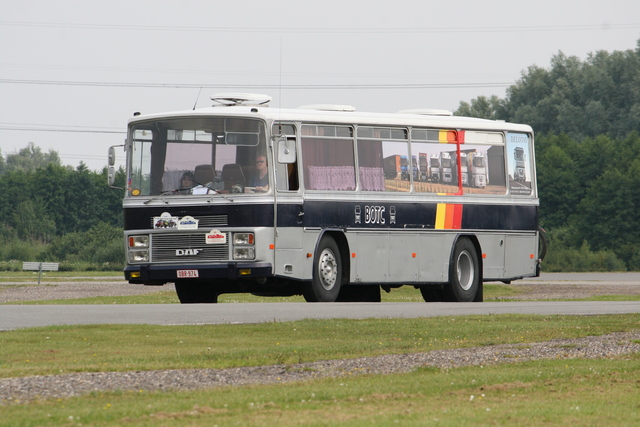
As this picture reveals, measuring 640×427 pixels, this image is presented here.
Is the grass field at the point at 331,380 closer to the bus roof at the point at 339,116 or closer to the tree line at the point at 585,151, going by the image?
the bus roof at the point at 339,116

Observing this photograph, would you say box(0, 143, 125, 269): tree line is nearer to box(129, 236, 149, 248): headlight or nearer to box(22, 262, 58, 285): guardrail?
box(22, 262, 58, 285): guardrail

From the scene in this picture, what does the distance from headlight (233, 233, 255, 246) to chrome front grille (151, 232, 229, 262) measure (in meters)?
0.15

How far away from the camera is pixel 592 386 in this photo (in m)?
10.9

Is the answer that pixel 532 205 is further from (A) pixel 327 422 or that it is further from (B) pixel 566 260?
(B) pixel 566 260

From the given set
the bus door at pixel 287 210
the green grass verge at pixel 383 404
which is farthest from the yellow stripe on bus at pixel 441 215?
the green grass verge at pixel 383 404

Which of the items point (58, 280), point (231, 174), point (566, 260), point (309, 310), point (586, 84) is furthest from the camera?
point (586, 84)

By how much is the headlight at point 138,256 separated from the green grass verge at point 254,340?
15.4 feet

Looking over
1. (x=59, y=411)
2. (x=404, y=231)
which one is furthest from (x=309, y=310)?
(x=59, y=411)

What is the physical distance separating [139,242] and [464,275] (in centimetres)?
690

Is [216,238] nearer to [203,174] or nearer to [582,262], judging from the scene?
[203,174]

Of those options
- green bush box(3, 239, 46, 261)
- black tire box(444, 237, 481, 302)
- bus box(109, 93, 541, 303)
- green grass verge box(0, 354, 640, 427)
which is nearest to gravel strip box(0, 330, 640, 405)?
green grass verge box(0, 354, 640, 427)

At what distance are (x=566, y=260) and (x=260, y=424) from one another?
54558 mm

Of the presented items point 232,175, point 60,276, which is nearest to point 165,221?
point 232,175

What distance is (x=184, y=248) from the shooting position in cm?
2066
